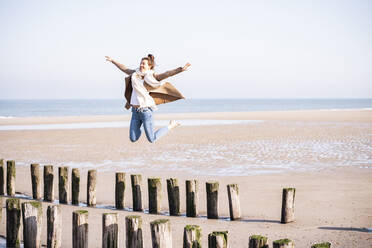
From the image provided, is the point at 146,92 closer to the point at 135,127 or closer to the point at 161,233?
the point at 135,127

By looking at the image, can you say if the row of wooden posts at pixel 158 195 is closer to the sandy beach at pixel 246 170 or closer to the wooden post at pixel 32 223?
the sandy beach at pixel 246 170

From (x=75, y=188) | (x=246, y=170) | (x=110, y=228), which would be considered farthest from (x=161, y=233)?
(x=246, y=170)

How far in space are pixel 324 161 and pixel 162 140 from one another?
10.2 metres

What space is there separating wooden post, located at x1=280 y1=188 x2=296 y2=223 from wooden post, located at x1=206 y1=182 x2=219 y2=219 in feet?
4.59

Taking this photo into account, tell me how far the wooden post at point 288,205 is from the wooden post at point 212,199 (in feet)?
4.59

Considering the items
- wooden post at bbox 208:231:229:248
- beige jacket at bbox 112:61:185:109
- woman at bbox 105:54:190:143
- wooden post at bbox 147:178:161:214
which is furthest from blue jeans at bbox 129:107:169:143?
wooden post at bbox 208:231:229:248

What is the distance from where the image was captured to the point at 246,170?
15.9 m

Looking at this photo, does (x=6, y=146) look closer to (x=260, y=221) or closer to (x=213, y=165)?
(x=213, y=165)

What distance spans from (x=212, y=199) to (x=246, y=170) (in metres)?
6.19

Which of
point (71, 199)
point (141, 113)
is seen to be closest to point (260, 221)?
point (141, 113)

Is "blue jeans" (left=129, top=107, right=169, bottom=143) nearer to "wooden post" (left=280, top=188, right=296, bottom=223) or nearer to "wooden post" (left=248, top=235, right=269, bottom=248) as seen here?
"wooden post" (left=280, top=188, right=296, bottom=223)

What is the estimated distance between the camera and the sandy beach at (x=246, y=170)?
30.6 ft

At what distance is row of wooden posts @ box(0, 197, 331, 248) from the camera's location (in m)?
6.40

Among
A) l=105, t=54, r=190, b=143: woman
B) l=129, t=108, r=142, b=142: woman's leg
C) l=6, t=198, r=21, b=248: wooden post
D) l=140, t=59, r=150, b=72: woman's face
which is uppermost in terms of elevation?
l=140, t=59, r=150, b=72: woman's face
